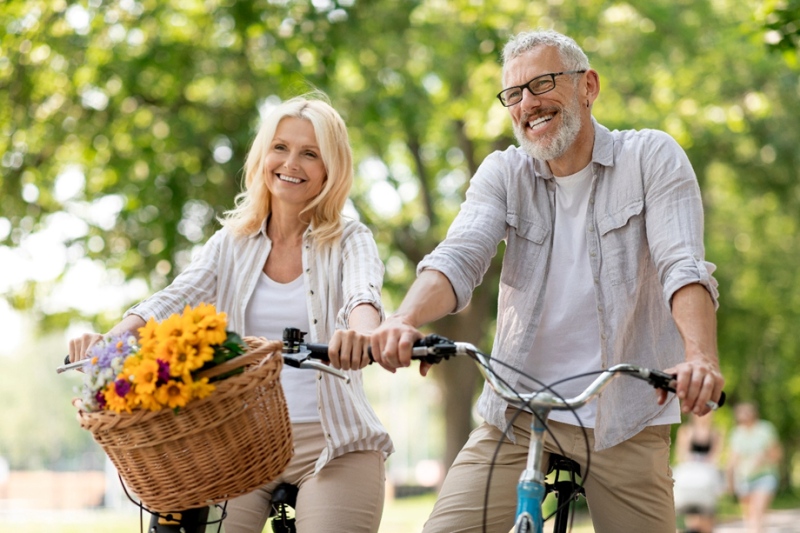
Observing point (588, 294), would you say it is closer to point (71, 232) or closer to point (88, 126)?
point (88, 126)

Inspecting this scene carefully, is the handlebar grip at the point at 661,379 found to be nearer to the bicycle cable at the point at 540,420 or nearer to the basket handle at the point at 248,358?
the bicycle cable at the point at 540,420

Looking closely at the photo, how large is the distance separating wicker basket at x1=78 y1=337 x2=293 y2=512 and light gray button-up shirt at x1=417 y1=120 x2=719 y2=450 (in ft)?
2.39

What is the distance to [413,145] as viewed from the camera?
18.0 metres

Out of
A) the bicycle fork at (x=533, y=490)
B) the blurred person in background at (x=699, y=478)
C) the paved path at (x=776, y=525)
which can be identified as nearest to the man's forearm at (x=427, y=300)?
the bicycle fork at (x=533, y=490)

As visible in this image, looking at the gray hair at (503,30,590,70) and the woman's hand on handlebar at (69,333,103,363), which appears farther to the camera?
the gray hair at (503,30,590,70)

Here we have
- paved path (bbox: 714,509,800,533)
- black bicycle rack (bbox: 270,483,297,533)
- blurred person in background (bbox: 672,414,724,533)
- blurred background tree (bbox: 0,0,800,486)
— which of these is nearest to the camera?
black bicycle rack (bbox: 270,483,297,533)

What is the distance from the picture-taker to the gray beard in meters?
3.58

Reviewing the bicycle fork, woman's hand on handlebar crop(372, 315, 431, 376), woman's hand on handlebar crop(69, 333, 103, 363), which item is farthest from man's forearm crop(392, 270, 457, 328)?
woman's hand on handlebar crop(69, 333, 103, 363)

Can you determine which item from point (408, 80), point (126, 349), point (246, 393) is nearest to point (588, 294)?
point (246, 393)

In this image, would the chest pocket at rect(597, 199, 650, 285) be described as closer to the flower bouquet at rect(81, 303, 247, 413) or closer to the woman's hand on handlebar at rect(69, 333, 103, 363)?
the flower bouquet at rect(81, 303, 247, 413)

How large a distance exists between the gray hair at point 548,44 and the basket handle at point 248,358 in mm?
1389

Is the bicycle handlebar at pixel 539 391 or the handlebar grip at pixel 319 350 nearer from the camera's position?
the bicycle handlebar at pixel 539 391

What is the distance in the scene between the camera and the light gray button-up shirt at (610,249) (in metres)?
3.42

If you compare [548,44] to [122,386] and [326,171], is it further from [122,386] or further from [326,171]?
[122,386]
